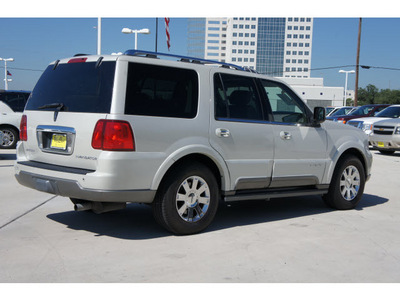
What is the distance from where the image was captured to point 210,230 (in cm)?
541

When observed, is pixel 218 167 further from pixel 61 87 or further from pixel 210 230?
pixel 61 87

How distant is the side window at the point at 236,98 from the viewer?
17.6 ft

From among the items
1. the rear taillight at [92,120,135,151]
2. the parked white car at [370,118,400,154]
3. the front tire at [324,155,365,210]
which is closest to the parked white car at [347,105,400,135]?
the parked white car at [370,118,400,154]

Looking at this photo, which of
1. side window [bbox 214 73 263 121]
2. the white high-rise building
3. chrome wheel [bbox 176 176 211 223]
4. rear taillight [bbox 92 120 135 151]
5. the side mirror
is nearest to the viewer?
rear taillight [bbox 92 120 135 151]

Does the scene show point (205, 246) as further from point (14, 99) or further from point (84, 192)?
point (14, 99)

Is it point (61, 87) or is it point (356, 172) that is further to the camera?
point (356, 172)

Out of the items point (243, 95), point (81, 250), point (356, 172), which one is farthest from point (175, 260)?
point (356, 172)

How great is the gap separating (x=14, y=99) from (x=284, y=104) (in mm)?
10404

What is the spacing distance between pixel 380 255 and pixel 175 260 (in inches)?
81.3

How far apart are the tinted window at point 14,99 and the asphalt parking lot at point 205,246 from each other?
771 centimetres

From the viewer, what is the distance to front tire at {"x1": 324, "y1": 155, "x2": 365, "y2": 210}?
6.66 m

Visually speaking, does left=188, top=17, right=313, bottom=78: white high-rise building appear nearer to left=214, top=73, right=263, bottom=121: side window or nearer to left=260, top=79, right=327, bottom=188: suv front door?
left=260, top=79, right=327, bottom=188: suv front door

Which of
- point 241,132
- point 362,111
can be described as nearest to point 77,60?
point 241,132

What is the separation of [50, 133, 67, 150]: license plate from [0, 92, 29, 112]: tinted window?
9845 millimetres
